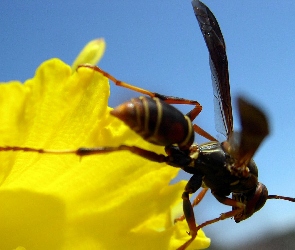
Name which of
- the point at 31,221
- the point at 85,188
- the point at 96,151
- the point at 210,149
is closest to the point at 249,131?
the point at 96,151

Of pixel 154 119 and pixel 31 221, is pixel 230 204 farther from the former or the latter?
pixel 31 221

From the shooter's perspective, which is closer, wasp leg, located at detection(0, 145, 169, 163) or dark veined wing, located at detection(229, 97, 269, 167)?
dark veined wing, located at detection(229, 97, 269, 167)

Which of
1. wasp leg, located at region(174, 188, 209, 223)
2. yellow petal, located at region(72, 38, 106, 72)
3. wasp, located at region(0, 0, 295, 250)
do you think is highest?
yellow petal, located at region(72, 38, 106, 72)

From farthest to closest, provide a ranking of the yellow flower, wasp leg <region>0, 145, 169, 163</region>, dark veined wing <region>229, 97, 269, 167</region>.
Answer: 1. the yellow flower
2. wasp leg <region>0, 145, 169, 163</region>
3. dark veined wing <region>229, 97, 269, 167</region>

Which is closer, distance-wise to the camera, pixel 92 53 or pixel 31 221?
pixel 92 53

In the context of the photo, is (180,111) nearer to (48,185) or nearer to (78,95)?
(78,95)

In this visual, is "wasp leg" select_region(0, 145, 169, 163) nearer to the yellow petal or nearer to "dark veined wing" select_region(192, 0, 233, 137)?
the yellow petal

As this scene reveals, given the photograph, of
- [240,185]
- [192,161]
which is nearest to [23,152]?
[192,161]

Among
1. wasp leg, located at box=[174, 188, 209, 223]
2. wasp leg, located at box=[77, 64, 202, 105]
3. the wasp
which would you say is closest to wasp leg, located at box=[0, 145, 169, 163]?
the wasp
